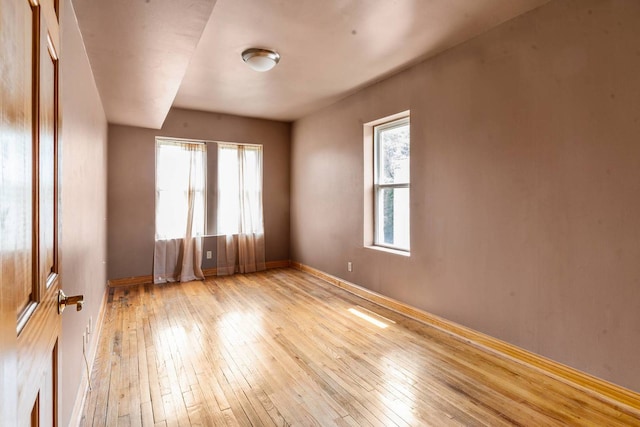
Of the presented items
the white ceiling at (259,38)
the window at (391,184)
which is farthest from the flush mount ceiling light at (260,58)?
the window at (391,184)

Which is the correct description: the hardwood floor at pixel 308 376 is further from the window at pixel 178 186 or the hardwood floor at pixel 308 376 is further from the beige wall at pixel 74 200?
the window at pixel 178 186

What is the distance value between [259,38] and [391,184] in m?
2.15

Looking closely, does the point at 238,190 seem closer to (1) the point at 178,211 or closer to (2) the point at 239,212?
(2) the point at 239,212

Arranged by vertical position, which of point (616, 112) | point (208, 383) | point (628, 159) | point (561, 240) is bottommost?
point (208, 383)

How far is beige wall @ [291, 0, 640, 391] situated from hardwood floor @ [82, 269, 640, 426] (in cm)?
40

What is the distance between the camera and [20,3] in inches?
26.4

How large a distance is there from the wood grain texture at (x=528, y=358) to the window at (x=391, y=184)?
0.69 metres

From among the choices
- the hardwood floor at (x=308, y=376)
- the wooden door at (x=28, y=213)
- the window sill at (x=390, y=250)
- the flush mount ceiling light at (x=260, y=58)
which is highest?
the flush mount ceiling light at (x=260, y=58)

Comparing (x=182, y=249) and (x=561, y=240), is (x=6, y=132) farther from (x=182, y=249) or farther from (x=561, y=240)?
(x=182, y=249)

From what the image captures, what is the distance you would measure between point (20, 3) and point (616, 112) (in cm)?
285

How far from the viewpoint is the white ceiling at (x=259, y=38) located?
2076 mm

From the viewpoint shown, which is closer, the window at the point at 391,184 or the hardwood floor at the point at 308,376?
the hardwood floor at the point at 308,376

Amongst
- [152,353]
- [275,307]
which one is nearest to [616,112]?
[275,307]

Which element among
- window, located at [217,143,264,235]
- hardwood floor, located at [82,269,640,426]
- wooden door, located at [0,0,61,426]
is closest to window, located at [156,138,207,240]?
window, located at [217,143,264,235]
